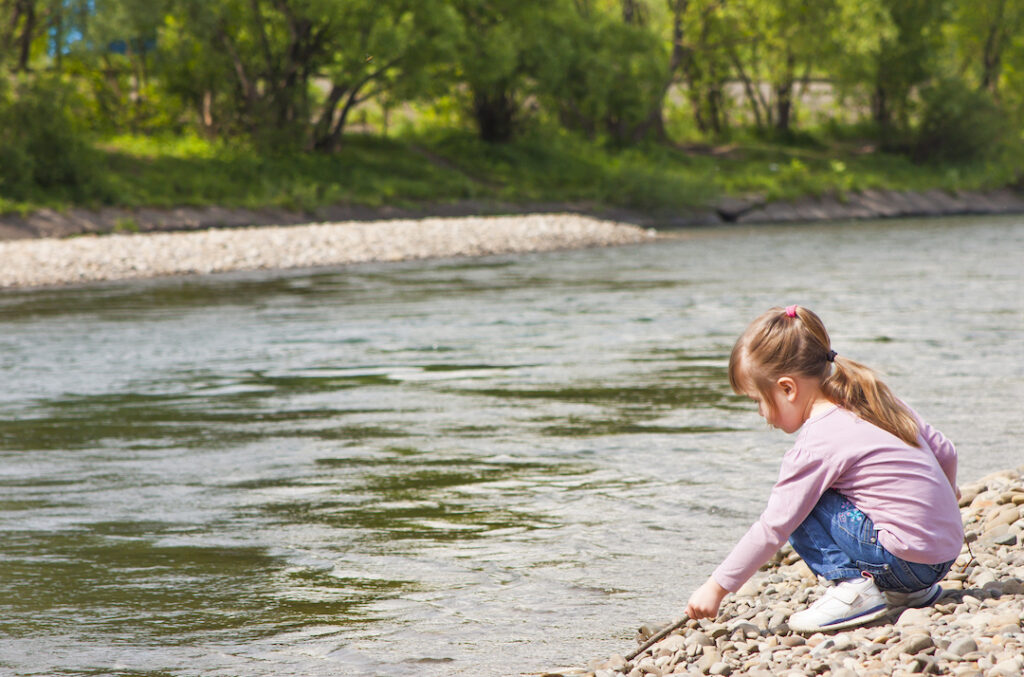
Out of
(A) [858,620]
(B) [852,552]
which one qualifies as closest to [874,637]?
(A) [858,620]

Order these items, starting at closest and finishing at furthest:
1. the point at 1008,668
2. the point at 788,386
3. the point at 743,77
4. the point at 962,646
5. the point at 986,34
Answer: the point at 1008,668 → the point at 962,646 → the point at 788,386 → the point at 743,77 → the point at 986,34

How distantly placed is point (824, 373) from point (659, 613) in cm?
144

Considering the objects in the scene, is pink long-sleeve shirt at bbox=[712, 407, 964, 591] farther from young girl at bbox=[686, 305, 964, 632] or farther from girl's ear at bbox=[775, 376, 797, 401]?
girl's ear at bbox=[775, 376, 797, 401]

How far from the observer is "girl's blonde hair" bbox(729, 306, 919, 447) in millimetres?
3793

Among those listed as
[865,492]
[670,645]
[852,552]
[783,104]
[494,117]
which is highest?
[783,104]

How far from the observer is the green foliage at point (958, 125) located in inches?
2026

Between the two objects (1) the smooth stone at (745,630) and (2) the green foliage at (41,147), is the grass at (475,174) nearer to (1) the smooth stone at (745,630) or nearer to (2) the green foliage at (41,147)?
(2) the green foliage at (41,147)

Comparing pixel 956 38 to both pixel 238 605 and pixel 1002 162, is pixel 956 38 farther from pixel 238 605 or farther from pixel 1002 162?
pixel 238 605

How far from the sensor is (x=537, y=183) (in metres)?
43.2

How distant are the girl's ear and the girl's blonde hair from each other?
2cm

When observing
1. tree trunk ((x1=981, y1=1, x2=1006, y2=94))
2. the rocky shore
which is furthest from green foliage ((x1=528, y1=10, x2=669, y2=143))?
the rocky shore

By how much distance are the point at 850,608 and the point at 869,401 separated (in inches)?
26.3

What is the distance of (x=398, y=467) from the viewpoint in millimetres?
7598

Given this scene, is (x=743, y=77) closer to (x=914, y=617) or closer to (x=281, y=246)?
(x=281, y=246)
